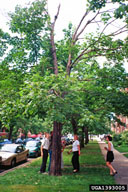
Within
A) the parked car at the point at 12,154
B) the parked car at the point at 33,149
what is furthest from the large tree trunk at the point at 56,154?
the parked car at the point at 33,149

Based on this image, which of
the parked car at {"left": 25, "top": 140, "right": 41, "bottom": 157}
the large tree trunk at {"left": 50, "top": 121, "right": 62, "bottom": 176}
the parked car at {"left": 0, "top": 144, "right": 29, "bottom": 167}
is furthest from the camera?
the parked car at {"left": 25, "top": 140, "right": 41, "bottom": 157}

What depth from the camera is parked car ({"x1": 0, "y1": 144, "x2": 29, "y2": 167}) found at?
1378cm

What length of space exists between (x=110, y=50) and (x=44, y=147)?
5.86m

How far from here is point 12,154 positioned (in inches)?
578

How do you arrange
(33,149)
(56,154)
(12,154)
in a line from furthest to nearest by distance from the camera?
(33,149), (12,154), (56,154)

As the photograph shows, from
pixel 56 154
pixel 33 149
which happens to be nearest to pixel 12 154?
pixel 56 154

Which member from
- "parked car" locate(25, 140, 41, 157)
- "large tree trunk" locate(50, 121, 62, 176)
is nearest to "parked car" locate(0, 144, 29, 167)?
"parked car" locate(25, 140, 41, 157)

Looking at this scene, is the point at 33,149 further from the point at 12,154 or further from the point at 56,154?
the point at 56,154

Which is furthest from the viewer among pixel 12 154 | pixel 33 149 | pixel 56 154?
pixel 33 149

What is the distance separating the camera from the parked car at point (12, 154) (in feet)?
45.2

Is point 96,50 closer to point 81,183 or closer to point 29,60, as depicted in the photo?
point 29,60

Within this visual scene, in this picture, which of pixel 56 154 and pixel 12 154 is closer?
pixel 56 154

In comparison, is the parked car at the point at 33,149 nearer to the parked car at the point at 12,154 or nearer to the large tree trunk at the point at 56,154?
the parked car at the point at 12,154

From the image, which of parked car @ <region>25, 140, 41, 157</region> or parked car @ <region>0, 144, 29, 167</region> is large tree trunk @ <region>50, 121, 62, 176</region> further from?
parked car @ <region>25, 140, 41, 157</region>
